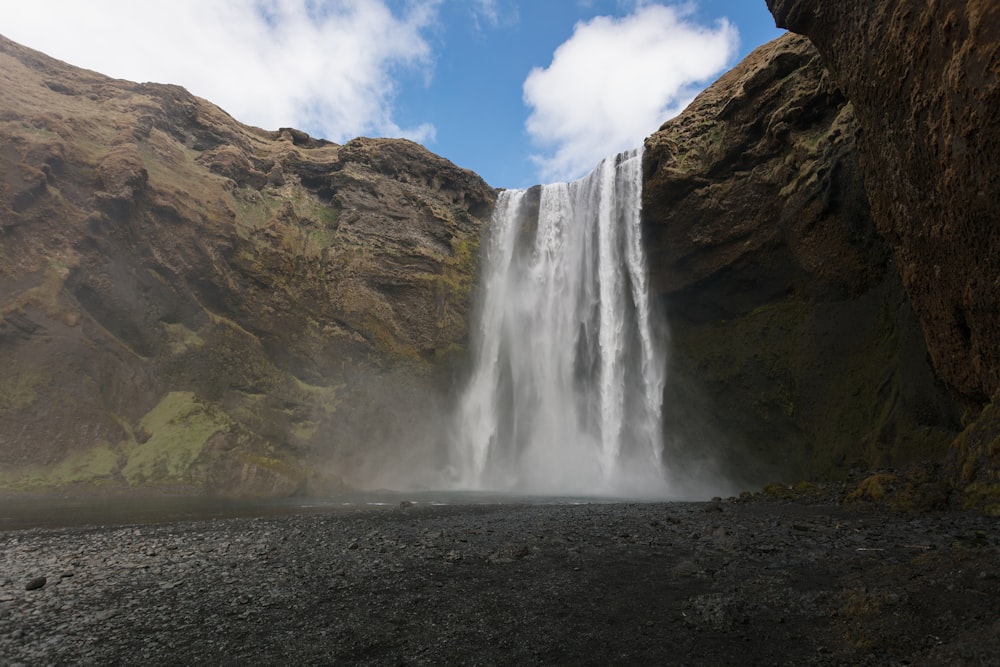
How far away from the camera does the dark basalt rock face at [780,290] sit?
65.0 ft

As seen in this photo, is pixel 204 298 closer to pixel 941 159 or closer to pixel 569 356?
pixel 569 356

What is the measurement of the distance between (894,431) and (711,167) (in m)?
15.9

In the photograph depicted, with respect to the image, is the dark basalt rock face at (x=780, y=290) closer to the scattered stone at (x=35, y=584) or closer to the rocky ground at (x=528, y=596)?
the rocky ground at (x=528, y=596)

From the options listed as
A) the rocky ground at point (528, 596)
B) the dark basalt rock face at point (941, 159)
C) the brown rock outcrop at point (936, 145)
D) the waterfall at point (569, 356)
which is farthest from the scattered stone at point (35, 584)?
the waterfall at point (569, 356)

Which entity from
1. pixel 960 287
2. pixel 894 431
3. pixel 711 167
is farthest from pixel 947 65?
pixel 711 167

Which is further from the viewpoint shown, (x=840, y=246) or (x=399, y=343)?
(x=399, y=343)

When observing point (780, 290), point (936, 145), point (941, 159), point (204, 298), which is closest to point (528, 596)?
point (941, 159)

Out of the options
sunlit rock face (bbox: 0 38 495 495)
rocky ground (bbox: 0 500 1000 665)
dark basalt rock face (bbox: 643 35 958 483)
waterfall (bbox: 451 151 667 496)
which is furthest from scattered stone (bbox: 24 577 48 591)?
waterfall (bbox: 451 151 667 496)

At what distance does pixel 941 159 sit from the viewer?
1057 cm

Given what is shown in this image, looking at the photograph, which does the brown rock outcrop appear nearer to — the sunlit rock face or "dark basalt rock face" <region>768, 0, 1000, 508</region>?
"dark basalt rock face" <region>768, 0, 1000, 508</region>

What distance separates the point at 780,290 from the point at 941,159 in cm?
1586

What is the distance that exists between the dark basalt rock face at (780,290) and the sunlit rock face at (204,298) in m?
18.1

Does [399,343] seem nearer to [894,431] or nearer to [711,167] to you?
[711,167]

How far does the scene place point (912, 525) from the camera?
9.09m
